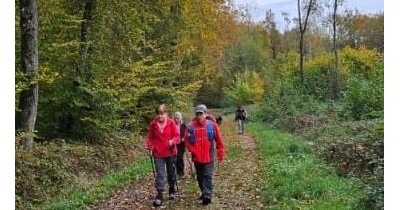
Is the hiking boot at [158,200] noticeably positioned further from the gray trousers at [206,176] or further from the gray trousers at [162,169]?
the gray trousers at [206,176]

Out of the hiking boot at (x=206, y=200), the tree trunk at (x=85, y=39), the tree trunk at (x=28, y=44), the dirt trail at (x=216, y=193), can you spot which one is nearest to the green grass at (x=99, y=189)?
the dirt trail at (x=216, y=193)

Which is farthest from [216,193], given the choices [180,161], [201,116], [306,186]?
[180,161]

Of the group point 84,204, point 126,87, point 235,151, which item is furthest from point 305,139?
point 84,204

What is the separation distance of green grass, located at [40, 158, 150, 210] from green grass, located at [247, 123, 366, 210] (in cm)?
351

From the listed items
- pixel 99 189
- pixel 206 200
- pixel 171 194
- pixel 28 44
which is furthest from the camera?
pixel 28 44

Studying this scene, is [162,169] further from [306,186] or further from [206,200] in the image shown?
[306,186]

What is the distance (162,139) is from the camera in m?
10.5

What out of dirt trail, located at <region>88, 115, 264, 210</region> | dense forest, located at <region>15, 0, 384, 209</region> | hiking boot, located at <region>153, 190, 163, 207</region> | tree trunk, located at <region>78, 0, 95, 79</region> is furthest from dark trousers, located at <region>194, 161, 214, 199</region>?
tree trunk, located at <region>78, 0, 95, 79</region>

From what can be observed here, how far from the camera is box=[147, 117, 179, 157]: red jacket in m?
10.5

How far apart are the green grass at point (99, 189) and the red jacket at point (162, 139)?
1882mm

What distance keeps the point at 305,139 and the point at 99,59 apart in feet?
28.5

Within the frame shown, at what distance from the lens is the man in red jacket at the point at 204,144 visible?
10.2 metres

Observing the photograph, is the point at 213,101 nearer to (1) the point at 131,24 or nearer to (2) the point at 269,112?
(2) the point at 269,112

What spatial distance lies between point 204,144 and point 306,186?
7.36 feet
